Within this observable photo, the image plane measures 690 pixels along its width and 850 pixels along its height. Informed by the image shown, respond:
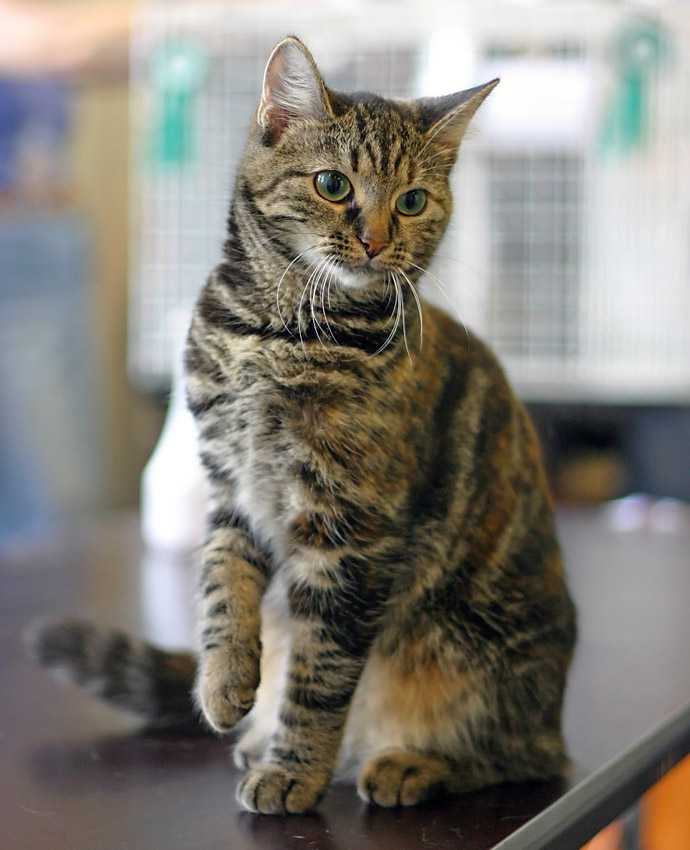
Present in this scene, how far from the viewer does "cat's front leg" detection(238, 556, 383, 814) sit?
2.68ft

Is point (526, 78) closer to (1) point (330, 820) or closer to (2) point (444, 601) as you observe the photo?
(2) point (444, 601)

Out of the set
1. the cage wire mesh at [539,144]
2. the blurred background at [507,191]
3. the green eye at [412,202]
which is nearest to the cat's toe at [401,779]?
the green eye at [412,202]

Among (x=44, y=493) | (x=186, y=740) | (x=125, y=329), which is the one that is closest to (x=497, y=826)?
(x=186, y=740)

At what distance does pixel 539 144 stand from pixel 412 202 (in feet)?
5.91

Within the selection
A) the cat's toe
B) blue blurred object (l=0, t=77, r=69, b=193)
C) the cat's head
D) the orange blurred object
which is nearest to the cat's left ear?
the cat's head

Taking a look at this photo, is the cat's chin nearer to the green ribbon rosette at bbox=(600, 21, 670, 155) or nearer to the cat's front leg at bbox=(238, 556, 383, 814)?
the cat's front leg at bbox=(238, 556, 383, 814)

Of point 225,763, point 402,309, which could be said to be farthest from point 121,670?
point 402,309

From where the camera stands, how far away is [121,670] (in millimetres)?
989

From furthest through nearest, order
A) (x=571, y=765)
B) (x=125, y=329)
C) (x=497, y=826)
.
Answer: (x=125, y=329) → (x=571, y=765) → (x=497, y=826)

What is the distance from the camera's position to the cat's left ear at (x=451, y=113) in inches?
35.6

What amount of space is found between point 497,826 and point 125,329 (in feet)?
9.93

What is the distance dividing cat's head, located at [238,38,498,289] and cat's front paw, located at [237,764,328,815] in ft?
1.27

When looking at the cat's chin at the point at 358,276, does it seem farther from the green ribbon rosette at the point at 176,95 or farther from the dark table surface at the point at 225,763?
the green ribbon rosette at the point at 176,95

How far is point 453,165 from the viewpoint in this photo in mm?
947
